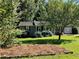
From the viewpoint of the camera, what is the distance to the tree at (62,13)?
38191 mm

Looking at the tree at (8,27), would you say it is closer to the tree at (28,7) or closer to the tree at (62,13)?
the tree at (62,13)

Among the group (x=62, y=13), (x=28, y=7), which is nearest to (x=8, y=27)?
(x=62, y=13)

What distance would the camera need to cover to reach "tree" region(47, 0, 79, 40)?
125ft

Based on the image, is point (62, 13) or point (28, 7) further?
point (28, 7)

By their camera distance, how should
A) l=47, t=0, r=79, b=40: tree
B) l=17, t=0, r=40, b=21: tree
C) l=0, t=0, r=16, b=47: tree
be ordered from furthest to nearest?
l=17, t=0, r=40, b=21: tree, l=47, t=0, r=79, b=40: tree, l=0, t=0, r=16, b=47: tree

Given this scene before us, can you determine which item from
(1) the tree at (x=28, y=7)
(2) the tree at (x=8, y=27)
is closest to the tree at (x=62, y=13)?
(2) the tree at (x=8, y=27)

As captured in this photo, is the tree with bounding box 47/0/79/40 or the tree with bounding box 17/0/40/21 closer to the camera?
the tree with bounding box 47/0/79/40

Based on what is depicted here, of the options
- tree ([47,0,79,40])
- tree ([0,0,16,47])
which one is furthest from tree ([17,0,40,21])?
tree ([0,0,16,47])

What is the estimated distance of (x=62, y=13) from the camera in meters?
38.4

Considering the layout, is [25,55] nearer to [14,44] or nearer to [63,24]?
[14,44]

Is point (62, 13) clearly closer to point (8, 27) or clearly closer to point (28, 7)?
point (8, 27)

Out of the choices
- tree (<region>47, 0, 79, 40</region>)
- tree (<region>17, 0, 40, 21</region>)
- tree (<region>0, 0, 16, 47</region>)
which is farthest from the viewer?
tree (<region>17, 0, 40, 21</region>)

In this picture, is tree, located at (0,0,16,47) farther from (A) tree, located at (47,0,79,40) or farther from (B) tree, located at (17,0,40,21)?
(B) tree, located at (17,0,40,21)

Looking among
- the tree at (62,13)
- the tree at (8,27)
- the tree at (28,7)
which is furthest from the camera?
the tree at (28,7)
